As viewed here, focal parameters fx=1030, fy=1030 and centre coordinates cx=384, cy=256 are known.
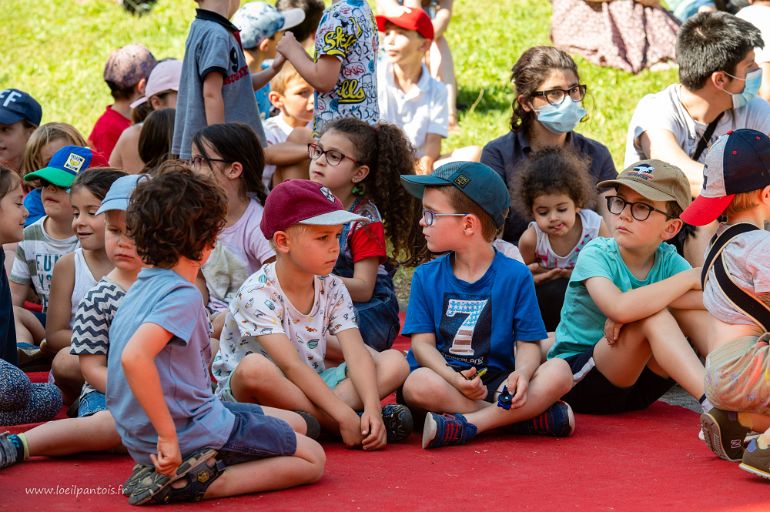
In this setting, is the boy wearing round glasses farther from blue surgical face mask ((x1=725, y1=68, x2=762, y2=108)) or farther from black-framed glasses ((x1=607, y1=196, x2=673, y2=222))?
blue surgical face mask ((x1=725, y1=68, x2=762, y2=108))

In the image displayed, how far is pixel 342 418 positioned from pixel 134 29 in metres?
10.1

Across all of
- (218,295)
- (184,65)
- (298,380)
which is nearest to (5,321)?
(218,295)

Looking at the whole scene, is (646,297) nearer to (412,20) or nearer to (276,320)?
(276,320)

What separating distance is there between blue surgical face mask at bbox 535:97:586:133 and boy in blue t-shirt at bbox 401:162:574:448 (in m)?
1.40

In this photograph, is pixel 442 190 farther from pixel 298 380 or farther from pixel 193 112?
pixel 193 112

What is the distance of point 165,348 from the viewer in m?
2.90

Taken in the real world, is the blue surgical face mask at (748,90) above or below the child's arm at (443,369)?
above

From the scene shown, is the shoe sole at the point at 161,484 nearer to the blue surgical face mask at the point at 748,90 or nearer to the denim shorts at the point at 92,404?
the denim shorts at the point at 92,404

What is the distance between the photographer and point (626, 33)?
35.9 feet

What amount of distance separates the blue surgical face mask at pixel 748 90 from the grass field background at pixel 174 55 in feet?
9.84

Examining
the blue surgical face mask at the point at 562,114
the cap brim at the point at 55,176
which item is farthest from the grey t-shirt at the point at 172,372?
the blue surgical face mask at the point at 562,114

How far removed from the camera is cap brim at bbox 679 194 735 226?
3375 millimetres

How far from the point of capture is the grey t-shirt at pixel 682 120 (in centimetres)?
563

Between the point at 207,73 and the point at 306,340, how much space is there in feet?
6.80
